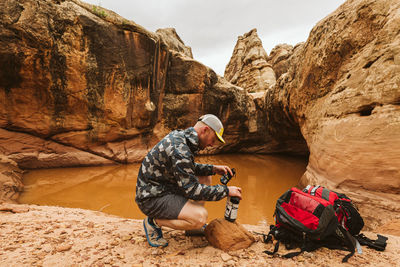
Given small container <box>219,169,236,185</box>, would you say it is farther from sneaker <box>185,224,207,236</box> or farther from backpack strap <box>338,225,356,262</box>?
backpack strap <box>338,225,356,262</box>

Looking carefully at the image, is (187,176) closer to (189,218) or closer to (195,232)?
(189,218)

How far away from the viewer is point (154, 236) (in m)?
1.94

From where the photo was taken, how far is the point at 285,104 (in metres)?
7.16

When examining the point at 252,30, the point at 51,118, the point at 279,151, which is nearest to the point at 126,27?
the point at 51,118

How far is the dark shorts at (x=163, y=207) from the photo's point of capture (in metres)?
1.76

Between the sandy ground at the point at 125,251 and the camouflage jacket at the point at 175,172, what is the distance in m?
0.54

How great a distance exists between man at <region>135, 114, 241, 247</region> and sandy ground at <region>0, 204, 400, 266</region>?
8.6 inches

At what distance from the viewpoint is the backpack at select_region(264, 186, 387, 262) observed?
1818 mm

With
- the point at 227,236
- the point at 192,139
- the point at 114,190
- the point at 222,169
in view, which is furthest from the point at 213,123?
the point at 114,190

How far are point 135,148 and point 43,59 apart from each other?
4.39m

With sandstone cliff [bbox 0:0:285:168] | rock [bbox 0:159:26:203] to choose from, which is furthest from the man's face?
sandstone cliff [bbox 0:0:285:168]

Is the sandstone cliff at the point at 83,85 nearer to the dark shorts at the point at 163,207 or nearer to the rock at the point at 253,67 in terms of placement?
the dark shorts at the point at 163,207

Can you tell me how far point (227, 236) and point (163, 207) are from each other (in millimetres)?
712

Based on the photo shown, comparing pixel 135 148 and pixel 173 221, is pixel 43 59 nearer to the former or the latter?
pixel 135 148
